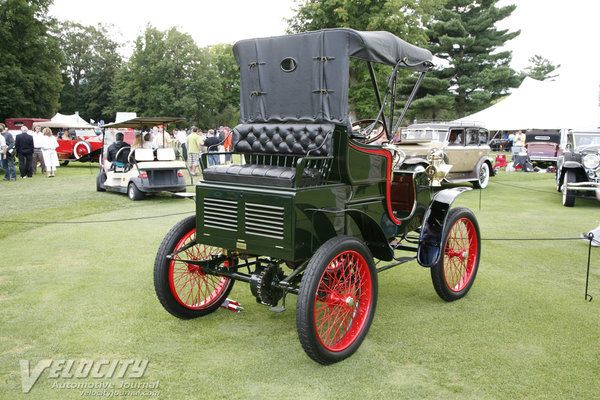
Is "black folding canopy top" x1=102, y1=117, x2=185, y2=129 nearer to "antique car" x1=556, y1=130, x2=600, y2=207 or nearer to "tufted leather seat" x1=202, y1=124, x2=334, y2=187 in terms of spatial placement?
"tufted leather seat" x1=202, y1=124, x2=334, y2=187

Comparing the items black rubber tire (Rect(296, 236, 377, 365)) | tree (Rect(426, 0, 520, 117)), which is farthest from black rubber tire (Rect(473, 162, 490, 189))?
tree (Rect(426, 0, 520, 117))

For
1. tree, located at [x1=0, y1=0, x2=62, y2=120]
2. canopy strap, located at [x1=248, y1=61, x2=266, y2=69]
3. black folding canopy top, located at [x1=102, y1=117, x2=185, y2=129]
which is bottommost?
black folding canopy top, located at [x1=102, y1=117, x2=185, y2=129]

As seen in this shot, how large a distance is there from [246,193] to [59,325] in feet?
6.62

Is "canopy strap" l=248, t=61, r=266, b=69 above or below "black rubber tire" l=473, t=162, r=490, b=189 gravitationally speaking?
above

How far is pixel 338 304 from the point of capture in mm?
3529

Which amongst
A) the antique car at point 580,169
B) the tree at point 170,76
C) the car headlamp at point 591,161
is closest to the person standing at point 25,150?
the antique car at point 580,169

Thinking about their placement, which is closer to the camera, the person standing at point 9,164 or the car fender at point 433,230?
the car fender at point 433,230

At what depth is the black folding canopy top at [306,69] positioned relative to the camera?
389 centimetres

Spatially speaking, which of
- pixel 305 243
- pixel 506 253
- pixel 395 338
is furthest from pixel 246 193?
pixel 506 253

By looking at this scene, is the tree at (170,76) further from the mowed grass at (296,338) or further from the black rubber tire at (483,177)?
the mowed grass at (296,338)

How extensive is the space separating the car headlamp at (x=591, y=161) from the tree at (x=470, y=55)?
86.0ft

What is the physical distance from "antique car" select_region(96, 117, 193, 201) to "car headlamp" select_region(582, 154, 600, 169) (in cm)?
924

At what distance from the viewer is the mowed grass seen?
316 centimetres

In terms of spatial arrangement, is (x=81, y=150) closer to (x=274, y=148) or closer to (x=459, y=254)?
(x=274, y=148)
